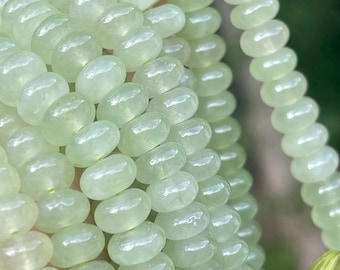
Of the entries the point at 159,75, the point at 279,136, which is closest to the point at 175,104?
the point at 159,75

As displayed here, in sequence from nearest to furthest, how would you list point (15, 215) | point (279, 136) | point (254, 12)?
point (15, 215) < point (254, 12) < point (279, 136)

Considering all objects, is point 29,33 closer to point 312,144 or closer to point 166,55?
point 166,55

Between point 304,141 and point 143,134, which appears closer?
point 143,134

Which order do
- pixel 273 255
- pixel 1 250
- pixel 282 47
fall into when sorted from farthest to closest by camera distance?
1. pixel 273 255
2. pixel 282 47
3. pixel 1 250

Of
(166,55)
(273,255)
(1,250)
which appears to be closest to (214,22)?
(166,55)

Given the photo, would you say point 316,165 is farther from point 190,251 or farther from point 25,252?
point 25,252

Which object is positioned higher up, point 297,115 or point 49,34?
point 49,34
